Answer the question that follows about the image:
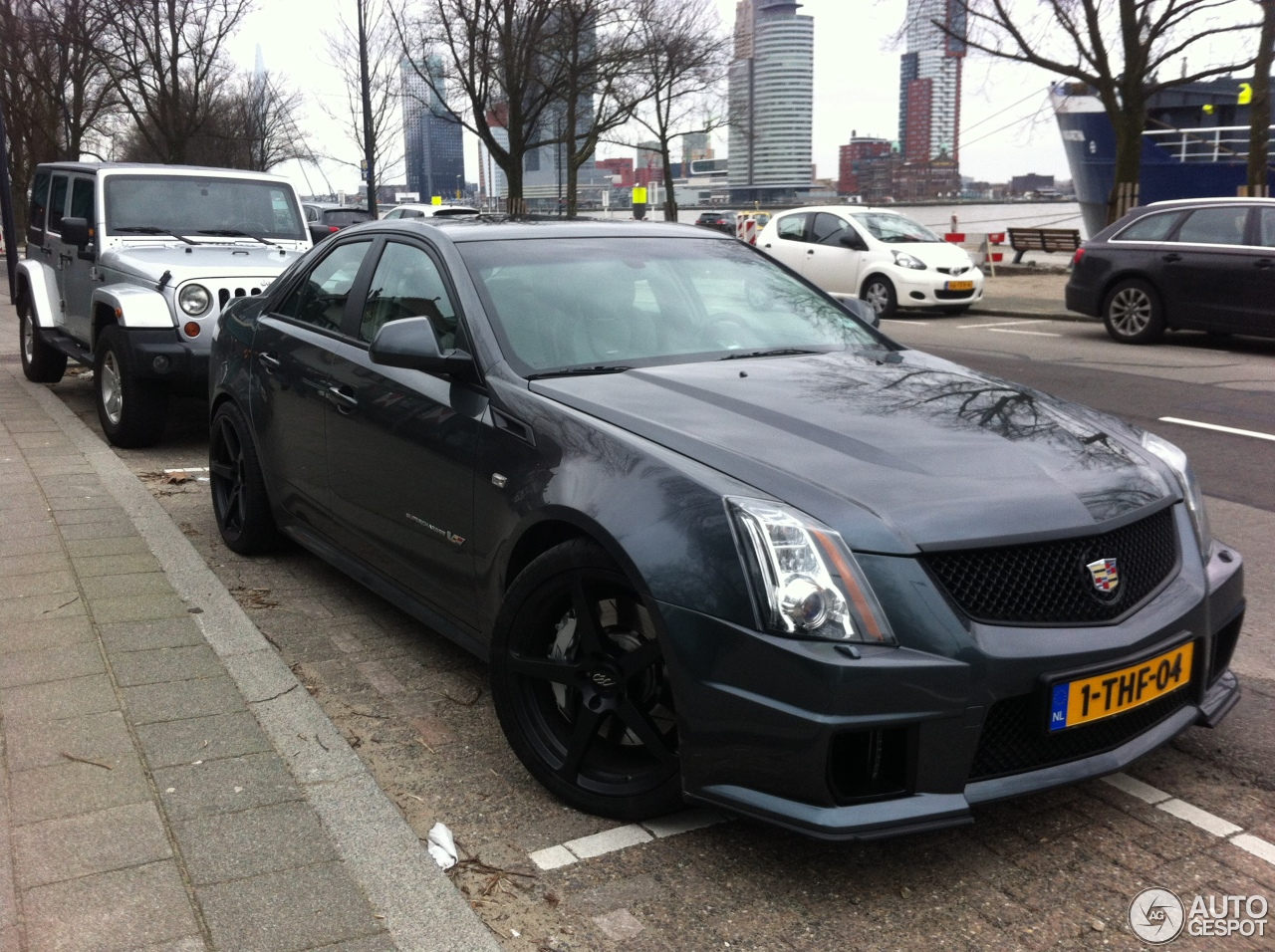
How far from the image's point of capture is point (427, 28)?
108ft

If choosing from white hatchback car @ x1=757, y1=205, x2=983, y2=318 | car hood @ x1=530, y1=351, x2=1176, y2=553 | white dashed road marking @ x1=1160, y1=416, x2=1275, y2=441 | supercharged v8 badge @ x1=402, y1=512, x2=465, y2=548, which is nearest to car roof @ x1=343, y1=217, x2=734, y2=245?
car hood @ x1=530, y1=351, x2=1176, y2=553

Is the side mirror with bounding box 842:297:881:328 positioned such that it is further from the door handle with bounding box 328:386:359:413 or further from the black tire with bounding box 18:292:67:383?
the black tire with bounding box 18:292:67:383

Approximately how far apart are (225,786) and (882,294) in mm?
15717

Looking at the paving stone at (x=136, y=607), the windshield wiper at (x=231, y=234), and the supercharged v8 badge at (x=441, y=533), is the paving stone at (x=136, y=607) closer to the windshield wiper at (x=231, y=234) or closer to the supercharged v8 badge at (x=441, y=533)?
the supercharged v8 badge at (x=441, y=533)

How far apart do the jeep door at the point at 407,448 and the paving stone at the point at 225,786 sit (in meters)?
0.73

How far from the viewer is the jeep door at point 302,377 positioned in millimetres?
4730

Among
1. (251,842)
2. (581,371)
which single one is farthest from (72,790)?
(581,371)

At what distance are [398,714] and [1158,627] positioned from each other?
88.8 inches

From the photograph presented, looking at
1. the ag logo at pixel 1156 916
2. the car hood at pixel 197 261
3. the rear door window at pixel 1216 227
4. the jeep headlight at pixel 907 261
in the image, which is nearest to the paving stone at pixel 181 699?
the ag logo at pixel 1156 916

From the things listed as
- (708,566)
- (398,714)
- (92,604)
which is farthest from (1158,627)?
(92,604)

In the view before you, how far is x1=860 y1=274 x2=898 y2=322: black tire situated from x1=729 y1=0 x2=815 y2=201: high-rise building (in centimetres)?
3202

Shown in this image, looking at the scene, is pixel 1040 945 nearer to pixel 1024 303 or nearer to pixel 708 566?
pixel 708 566

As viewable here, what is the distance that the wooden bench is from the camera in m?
25.7

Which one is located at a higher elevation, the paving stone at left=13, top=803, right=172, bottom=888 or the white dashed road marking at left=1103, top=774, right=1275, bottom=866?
the paving stone at left=13, top=803, right=172, bottom=888
